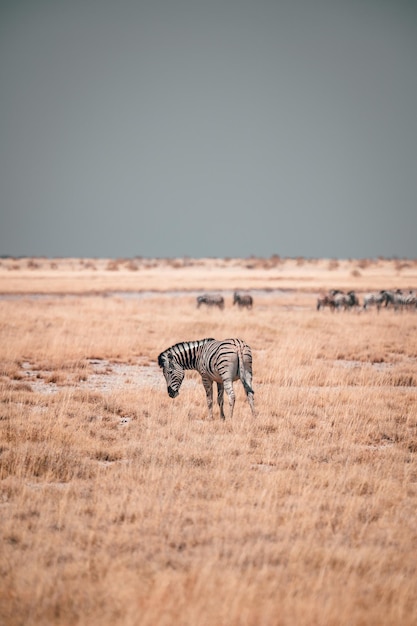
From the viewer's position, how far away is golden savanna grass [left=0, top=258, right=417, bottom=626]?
4.84 metres

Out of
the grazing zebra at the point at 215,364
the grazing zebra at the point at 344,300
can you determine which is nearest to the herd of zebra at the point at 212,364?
the grazing zebra at the point at 215,364

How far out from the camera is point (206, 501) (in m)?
6.88

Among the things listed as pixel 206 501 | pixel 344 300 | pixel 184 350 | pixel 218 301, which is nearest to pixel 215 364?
pixel 184 350

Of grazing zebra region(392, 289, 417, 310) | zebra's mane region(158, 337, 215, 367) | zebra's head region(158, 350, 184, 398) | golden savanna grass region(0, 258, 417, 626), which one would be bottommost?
golden savanna grass region(0, 258, 417, 626)

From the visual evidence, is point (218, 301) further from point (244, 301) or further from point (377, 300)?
point (377, 300)

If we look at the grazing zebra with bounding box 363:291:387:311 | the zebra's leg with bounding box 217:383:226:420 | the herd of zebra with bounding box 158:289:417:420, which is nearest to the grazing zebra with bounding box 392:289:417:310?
the grazing zebra with bounding box 363:291:387:311

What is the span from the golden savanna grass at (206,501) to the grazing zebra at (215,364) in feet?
1.82

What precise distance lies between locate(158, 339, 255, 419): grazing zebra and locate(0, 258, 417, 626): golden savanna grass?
55cm

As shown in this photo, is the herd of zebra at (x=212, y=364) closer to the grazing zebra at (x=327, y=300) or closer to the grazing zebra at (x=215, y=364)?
the grazing zebra at (x=215, y=364)

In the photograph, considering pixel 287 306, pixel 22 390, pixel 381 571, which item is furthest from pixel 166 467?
pixel 287 306

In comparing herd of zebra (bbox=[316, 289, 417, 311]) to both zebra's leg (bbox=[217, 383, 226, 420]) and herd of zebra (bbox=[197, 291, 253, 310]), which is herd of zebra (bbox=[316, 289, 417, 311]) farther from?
zebra's leg (bbox=[217, 383, 226, 420])

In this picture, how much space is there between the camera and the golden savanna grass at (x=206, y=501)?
191 inches

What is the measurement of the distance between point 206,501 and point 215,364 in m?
3.80

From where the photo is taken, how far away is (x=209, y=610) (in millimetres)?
4695
